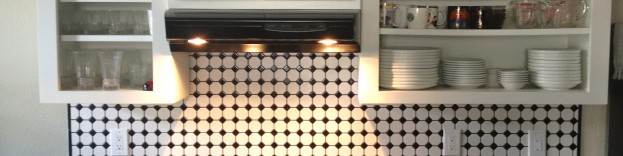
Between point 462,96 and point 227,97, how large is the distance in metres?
0.89

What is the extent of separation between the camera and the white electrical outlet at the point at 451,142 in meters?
2.38

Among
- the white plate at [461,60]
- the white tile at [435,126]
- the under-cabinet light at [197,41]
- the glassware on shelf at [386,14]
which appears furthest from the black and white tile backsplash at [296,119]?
the under-cabinet light at [197,41]

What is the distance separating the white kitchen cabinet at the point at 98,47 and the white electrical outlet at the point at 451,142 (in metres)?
1.03

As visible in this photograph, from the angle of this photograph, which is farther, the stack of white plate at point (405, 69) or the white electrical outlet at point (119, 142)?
the white electrical outlet at point (119, 142)

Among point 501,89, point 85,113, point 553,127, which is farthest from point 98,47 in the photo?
point 553,127

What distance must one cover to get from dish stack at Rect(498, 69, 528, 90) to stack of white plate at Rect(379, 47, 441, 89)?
26 cm

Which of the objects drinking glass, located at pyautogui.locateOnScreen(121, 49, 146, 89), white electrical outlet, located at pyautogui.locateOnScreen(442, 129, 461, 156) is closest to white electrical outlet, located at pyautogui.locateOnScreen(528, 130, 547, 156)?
white electrical outlet, located at pyautogui.locateOnScreen(442, 129, 461, 156)

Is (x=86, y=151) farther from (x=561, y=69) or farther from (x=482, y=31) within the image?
(x=561, y=69)

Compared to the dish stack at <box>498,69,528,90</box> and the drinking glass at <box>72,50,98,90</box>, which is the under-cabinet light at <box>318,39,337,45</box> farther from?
the drinking glass at <box>72,50,98,90</box>

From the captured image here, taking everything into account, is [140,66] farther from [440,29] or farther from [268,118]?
[440,29]

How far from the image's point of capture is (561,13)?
2078 mm

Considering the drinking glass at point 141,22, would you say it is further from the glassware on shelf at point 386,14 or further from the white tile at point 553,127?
the white tile at point 553,127

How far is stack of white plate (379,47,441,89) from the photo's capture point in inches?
81.2

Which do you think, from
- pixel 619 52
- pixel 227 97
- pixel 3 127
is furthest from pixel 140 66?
pixel 619 52
